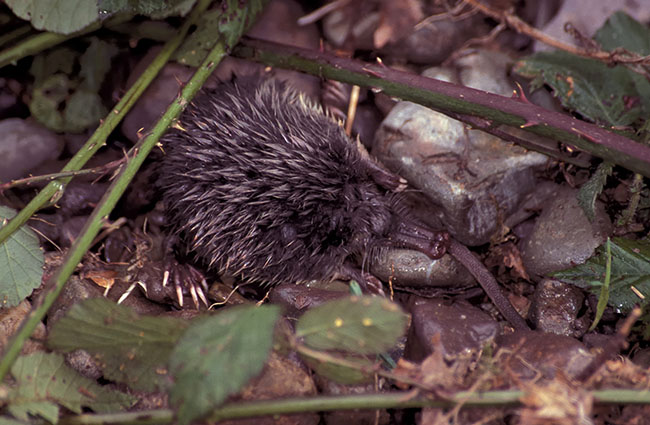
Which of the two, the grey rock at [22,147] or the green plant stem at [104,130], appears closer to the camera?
the green plant stem at [104,130]

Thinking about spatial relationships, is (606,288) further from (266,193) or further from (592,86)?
(266,193)

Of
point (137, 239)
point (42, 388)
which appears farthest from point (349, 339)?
point (137, 239)

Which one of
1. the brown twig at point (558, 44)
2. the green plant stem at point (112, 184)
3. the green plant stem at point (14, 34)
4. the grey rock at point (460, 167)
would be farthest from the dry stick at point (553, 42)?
the green plant stem at point (14, 34)

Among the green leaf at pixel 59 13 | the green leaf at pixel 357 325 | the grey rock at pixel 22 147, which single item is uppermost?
the green leaf at pixel 59 13

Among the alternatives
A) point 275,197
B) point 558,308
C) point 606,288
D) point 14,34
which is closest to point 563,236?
point 558,308

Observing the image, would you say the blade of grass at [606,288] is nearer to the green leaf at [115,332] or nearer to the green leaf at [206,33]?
the green leaf at [115,332]

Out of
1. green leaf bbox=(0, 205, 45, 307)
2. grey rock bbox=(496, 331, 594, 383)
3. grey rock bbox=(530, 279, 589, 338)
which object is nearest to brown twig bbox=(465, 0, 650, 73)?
grey rock bbox=(530, 279, 589, 338)
